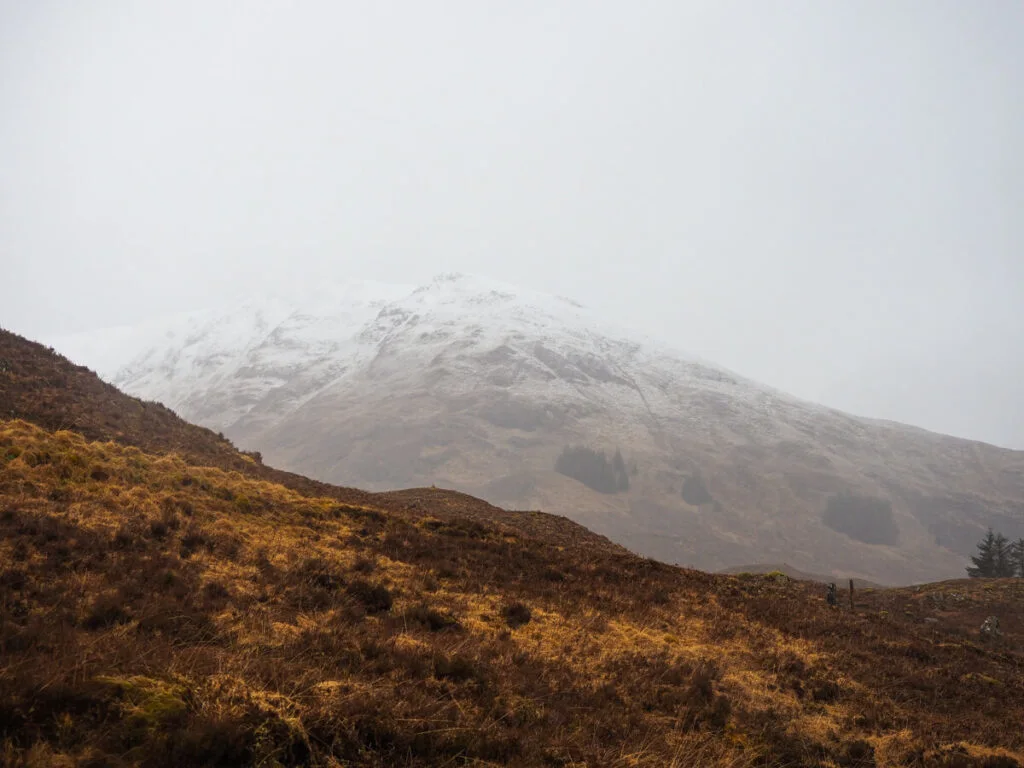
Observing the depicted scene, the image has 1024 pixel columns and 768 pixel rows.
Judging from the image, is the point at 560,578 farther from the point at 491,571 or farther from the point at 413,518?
the point at 413,518

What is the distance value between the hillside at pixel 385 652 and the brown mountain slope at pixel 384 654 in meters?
0.04

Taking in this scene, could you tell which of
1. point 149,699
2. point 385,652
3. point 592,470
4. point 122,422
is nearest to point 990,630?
point 385,652

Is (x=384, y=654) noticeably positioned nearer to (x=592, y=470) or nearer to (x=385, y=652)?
(x=385, y=652)

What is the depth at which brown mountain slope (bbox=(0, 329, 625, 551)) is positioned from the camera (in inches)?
884

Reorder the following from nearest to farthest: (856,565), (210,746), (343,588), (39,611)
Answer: (210,746)
(39,611)
(343,588)
(856,565)

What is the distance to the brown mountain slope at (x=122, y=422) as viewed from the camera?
22.5 m

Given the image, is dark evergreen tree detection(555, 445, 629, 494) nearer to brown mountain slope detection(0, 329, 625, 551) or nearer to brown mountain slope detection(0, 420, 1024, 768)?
brown mountain slope detection(0, 329, 625, 551)

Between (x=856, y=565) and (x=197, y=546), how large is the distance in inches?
6290

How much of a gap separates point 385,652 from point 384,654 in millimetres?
103

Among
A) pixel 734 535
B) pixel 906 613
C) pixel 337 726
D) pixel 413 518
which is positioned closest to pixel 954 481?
pixel 734 535

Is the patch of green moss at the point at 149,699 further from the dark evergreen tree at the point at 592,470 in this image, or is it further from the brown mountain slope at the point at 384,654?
the dark evergreen tree at the point at 592,470

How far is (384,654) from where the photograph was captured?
338 inches

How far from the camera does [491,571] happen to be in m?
17.3

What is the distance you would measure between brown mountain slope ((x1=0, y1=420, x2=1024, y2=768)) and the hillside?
0.04 m
